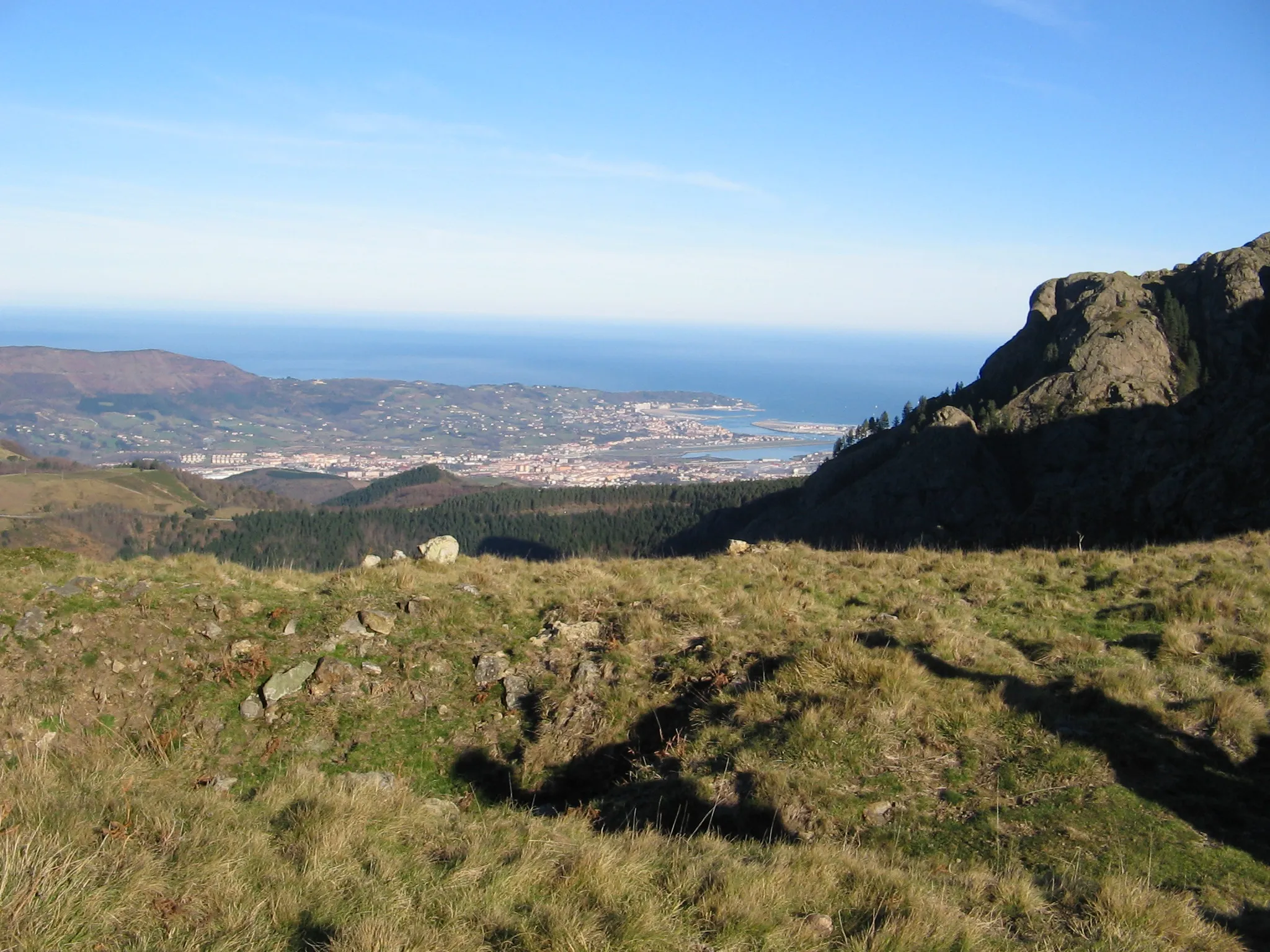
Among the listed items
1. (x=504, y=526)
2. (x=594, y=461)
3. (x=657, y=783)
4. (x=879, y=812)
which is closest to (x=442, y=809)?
(x=657, y=783)

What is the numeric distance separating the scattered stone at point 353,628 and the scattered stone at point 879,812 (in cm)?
719

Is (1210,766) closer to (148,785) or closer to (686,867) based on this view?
(686,867)

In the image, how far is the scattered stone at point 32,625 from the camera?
927 centimetres

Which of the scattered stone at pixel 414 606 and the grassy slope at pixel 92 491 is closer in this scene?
the scattered stone at pixel 414 606

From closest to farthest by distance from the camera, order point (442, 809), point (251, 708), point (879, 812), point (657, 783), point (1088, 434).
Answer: point (879, 812)
point (442, 809)
point (657, 783)
point (251, 708)
point (1088, 434)

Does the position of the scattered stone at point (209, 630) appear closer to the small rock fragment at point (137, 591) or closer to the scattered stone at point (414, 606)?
the small rock fragment at point (137, 591)

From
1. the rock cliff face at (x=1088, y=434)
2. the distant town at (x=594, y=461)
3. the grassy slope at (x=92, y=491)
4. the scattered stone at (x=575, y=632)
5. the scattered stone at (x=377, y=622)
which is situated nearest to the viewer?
the scattered stone at (x=377, y=622)

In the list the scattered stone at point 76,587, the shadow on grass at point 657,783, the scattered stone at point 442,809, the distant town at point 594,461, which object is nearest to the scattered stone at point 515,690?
the shadow on grass at point 657,783

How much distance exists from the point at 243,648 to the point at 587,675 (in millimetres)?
4693

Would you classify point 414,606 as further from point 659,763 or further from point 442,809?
point 659,763

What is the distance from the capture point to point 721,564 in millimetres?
15445

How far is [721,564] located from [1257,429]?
3334 cm

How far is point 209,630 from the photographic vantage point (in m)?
10.2

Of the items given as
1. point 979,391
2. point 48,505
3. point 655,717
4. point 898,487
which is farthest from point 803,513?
point 48,505
